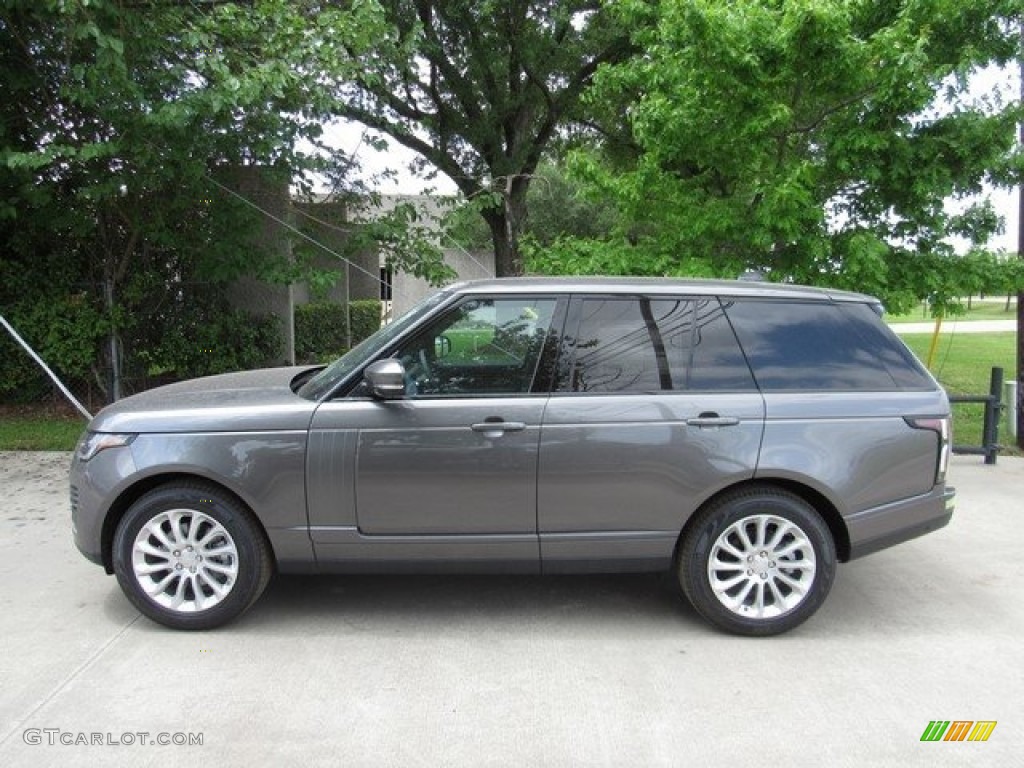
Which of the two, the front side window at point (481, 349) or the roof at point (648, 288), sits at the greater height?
the roof at point (648, 288)

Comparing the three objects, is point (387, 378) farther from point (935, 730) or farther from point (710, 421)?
point (935, 730)

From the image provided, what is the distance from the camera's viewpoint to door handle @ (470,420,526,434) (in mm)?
4074

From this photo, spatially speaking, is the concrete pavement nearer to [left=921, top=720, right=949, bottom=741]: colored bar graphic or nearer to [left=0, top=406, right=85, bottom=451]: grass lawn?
[left=921, top=720, right=949, bottom=741]: colored bar graphic

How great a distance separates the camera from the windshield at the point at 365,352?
167 inches

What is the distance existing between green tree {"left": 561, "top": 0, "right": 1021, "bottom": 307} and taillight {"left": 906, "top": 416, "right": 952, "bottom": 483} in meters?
2.59

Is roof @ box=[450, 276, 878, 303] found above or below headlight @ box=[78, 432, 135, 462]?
above

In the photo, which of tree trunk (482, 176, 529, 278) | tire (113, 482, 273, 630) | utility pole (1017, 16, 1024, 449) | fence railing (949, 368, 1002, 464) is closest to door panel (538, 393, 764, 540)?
tire (113, 482, 273, 630)

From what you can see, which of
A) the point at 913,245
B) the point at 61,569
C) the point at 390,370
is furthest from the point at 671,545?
the point at 913,245

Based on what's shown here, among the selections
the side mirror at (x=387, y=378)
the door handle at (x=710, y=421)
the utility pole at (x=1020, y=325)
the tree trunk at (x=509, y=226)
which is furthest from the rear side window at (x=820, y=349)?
the tree trunk at (x=509, y=226)

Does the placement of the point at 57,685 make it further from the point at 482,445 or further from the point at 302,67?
the point at 302,67

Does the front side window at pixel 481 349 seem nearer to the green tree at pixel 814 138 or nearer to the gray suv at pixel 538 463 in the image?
the gray suv at pixel 538 463

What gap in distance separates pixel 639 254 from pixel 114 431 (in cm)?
475

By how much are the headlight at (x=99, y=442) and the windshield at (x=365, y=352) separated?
0.89 metres

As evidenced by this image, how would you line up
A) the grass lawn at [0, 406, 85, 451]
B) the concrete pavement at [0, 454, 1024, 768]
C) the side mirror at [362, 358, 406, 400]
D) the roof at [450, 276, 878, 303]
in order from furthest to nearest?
the grass lawn at [0, 406, 85, 451] → the roof at [450, 276, 878, 303] → the side mirror at [362, 358, 406, 400] → the concrete pavement at [0, 454, 1024, 768]
